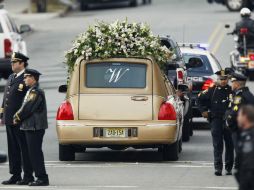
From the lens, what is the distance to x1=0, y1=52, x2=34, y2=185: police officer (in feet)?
56.4

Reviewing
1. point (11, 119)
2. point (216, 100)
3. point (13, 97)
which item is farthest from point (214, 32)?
point (11, 119)

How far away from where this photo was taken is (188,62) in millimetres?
24391

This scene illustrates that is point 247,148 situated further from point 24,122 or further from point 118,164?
point 118,164

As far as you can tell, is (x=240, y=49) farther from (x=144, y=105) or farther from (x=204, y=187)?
(x=204, y=187)

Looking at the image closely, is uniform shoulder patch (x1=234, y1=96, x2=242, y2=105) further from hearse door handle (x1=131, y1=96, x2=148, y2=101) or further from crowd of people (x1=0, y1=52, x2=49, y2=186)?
hearse door handle (x1=131, y1=96, x2=148, y2=101)

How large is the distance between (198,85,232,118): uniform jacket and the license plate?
1.19 meters

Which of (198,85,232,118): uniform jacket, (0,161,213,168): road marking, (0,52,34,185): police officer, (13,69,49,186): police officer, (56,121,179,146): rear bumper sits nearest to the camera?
(13,69,49,186): police officer

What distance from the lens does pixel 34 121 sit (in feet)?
55.3

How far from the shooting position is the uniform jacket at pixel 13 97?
17234mm

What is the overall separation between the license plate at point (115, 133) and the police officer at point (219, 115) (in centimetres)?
121

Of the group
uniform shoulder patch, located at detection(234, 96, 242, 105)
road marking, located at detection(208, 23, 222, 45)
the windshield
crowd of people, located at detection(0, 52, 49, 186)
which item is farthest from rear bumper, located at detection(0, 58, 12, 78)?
uniform shoulder patch, located at detection(234, 96, 242, 105)

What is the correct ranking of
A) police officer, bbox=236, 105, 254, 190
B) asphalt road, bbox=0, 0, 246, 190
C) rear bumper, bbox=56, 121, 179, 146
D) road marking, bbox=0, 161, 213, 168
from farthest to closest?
road marking, bbox=0, 161, 213, 168
rear bumper, bbox=56, 121, 179, 146
asphalt road, bbox=0, 0, 246, 190
police officer, bbox=236, 105, 254, 190

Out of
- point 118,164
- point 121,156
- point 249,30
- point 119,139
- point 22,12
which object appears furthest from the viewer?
point 22,12

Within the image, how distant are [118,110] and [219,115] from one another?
163cm
